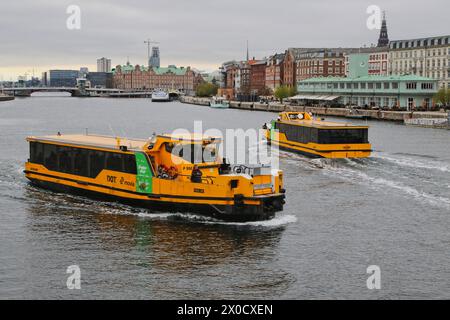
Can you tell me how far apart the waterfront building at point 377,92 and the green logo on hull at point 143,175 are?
85.3 m

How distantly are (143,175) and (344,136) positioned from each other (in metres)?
22.6

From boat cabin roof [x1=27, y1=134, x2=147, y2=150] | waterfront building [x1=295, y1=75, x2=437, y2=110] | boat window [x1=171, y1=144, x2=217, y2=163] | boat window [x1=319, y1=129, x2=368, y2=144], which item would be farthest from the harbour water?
waterfront building [x1=295, y1=75, x2=437, y2=110]

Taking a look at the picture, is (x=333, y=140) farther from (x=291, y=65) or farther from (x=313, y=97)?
(x=291, y=65)

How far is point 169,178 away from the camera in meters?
29.9

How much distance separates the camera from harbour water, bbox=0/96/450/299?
20.6 meters

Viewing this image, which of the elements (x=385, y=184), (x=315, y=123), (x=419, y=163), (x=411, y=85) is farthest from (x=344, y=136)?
(x=411, y=85)

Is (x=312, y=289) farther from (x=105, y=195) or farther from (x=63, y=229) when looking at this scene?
(x=105, y=195)

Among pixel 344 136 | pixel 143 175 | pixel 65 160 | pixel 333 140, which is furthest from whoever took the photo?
pixel 333 140

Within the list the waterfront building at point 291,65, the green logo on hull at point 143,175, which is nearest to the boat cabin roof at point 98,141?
the green logo on hull at point 143,175

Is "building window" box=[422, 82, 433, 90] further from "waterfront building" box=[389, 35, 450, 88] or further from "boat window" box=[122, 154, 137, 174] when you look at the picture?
"boat window" box=[122, 154, 137, 174]

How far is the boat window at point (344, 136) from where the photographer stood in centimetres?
4903

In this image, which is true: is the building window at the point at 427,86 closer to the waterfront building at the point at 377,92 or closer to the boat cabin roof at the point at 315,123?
the waterfront building at the point at 377,92

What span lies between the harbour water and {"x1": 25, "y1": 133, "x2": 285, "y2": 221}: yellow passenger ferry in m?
0.64
